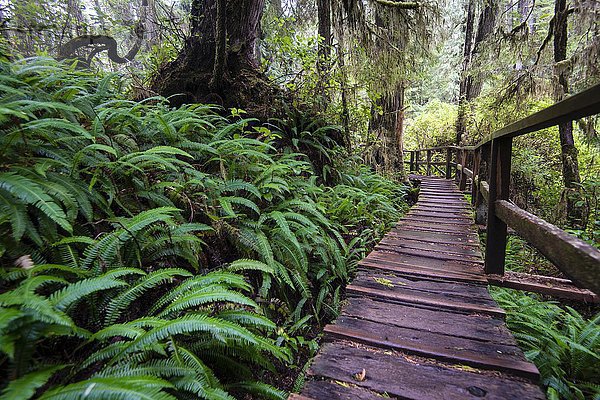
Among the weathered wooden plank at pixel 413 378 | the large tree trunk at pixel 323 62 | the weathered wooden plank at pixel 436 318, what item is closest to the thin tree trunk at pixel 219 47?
the large tree trunk at pixel 323 62

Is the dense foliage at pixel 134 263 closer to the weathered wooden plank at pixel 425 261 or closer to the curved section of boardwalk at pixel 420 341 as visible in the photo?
the curved section of boardwalk at pixel 420 341

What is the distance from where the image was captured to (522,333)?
307 centimetres

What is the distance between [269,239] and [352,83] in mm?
5034

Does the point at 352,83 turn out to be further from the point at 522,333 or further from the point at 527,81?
the point at 522,333

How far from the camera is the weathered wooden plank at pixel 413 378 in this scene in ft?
5.39

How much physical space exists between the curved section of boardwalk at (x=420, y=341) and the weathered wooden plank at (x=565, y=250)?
62cm

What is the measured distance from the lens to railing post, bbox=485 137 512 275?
3.12m

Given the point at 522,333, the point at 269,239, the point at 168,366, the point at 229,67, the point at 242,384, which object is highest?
the point at 229,67

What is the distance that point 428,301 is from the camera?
264cm

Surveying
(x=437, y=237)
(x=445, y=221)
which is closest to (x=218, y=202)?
(x=437, y=237)

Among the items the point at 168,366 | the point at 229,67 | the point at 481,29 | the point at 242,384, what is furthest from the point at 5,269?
the point at 481,29

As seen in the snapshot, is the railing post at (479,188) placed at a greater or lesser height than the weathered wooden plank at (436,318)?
greater

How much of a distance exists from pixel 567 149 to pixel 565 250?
6945 millimetres

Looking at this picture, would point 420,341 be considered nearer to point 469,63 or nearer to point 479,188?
point 479,188
